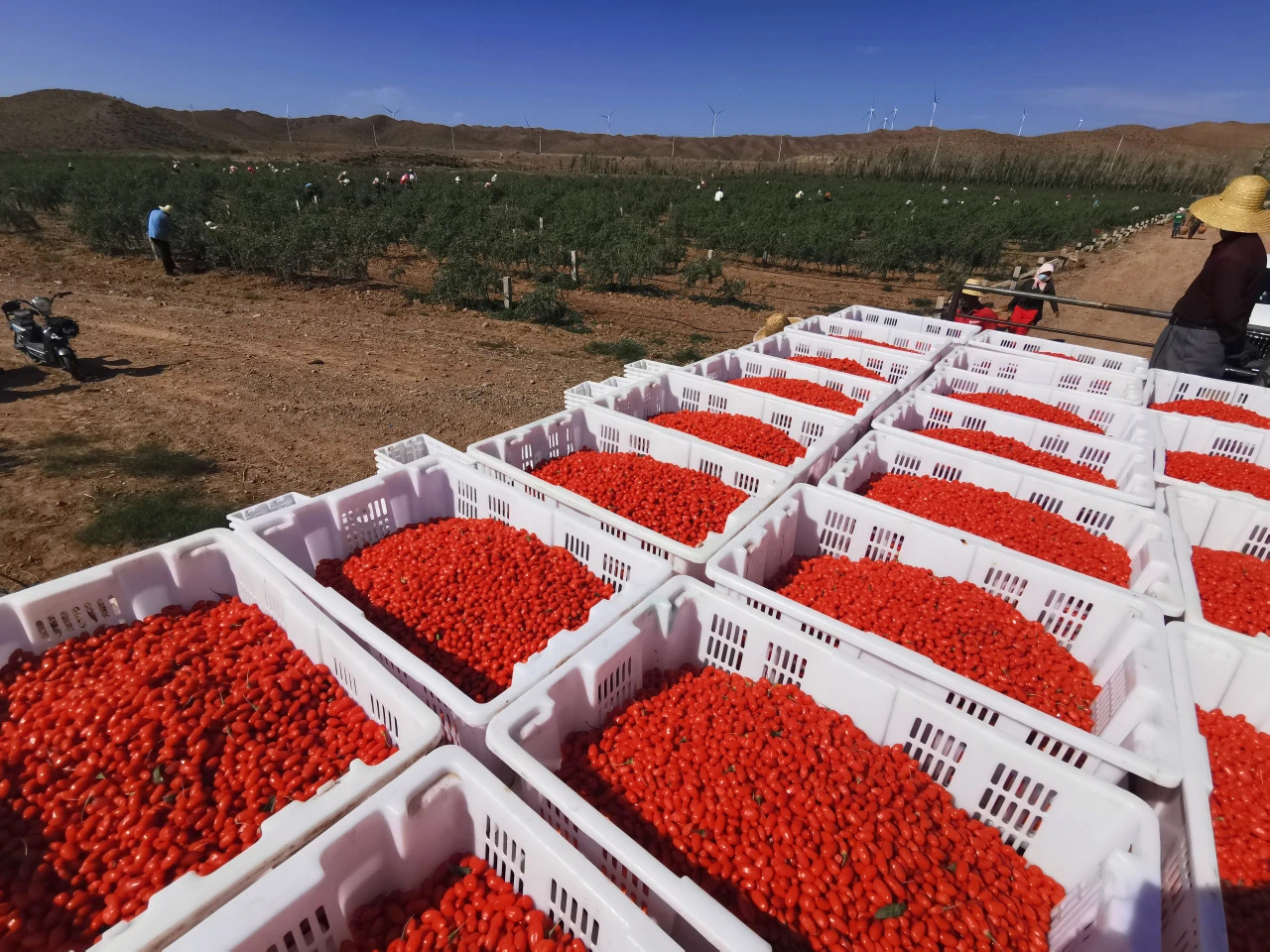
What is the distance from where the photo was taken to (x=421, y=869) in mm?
1947

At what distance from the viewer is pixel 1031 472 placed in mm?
4105

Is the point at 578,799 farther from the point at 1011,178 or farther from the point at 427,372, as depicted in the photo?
the point at 1011,178

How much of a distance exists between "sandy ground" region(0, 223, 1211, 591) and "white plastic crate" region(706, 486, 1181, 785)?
5.02m

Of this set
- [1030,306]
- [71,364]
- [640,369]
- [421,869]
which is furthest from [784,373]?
[71,364]

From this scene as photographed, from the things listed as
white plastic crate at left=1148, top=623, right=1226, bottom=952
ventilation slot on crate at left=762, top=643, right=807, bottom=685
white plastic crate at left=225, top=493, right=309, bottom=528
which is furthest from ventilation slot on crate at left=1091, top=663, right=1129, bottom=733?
white plastic crate at left=225, top=493, right=309, bottom=528

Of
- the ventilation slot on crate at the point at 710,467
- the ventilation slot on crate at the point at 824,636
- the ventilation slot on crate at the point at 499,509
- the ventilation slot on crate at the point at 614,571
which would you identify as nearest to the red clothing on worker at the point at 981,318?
the ventilation slot on crate at the point at 710,467

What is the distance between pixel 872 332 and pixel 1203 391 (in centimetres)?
345

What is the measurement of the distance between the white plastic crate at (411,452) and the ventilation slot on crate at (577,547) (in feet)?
3.41

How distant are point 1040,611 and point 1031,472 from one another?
1.32 meters

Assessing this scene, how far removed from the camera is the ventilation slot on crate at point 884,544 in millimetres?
3584

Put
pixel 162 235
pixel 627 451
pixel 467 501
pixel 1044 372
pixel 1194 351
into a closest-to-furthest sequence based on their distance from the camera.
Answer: pixel 467 501 → pixel 627 451 → pixel 1194 351 → pixel 1044 372 → pixel 162 235

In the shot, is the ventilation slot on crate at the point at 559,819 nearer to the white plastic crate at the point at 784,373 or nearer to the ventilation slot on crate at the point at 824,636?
the ventilation slot on crate at the point at 824,636

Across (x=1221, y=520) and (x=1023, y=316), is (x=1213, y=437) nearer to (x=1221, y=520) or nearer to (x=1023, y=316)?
(x=1221, y=520)

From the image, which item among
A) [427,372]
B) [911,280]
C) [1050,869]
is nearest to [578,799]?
[1050,869]
